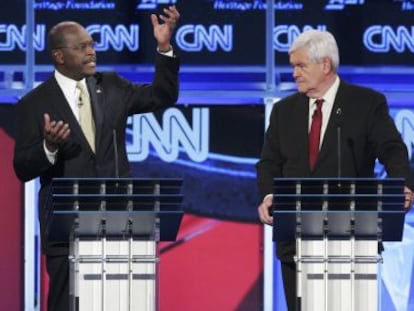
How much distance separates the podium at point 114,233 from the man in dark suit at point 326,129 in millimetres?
836

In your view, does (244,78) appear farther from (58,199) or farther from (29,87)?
(58,199)

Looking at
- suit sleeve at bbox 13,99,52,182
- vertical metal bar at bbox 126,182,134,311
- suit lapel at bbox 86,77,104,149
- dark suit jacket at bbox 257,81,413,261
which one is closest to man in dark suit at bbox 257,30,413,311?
dark suit jacket at bbox 257,81,413,261

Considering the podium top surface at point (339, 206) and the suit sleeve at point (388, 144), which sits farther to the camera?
the suit sleeve at point (388, 144)

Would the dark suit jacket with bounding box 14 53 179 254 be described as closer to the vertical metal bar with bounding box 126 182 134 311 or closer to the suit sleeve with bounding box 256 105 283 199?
the suit sleeve with bounding box 256 105 283 199

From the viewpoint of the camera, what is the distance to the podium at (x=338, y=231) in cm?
571

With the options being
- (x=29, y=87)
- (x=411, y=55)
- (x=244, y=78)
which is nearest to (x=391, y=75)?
(x=411, y=55)

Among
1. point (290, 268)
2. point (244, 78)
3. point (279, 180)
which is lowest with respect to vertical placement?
point (290, 268)

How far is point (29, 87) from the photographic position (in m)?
8.68

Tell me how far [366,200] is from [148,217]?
86 cm

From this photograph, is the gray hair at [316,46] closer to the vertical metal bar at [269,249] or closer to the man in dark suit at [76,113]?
the man in dark suit at [76,113]

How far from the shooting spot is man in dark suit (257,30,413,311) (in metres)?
6.49

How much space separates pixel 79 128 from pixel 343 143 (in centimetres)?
119

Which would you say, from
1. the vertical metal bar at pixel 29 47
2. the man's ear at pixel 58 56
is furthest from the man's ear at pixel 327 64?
the vertical metal bar at pixel 29 47

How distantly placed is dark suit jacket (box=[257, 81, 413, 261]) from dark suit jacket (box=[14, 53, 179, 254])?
544mm
